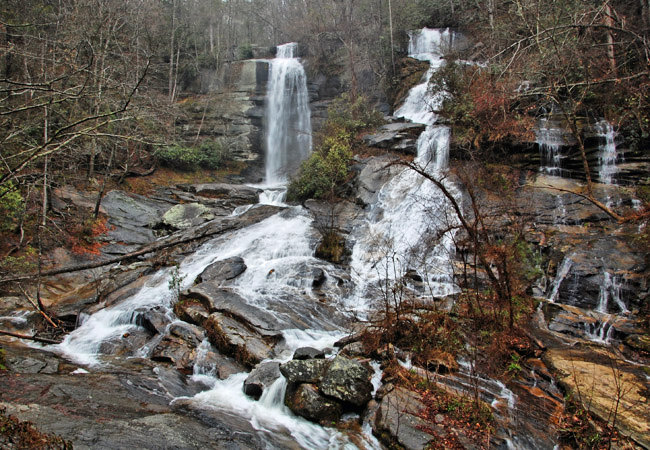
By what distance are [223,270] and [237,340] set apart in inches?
144

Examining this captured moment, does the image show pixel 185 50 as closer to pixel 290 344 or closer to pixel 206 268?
pixel 206 268

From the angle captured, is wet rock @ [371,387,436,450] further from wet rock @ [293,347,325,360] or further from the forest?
wet rock @ [293,347,325,360]

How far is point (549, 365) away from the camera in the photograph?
577 cm

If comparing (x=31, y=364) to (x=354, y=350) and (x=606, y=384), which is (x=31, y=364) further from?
(x=606, y=384)

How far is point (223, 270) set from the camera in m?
10.4

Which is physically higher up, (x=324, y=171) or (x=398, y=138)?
(x=398, y=138)

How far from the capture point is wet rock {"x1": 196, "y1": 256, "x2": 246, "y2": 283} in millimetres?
10116

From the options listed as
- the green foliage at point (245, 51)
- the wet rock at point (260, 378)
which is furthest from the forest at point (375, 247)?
the green foliage at point (245, 51)

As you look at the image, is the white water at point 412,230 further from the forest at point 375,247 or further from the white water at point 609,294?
the white water at point 609,294

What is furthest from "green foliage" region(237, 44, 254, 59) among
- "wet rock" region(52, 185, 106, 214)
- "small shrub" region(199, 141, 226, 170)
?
"wet rock" region(52, 185, 106, 214)

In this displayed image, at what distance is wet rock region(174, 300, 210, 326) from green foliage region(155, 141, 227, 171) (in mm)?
12389

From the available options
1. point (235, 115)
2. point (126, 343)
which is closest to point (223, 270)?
point (126, 343)

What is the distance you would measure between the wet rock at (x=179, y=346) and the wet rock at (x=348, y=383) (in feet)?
9.70

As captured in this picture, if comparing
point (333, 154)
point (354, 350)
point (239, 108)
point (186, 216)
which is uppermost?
point (239, 108)
